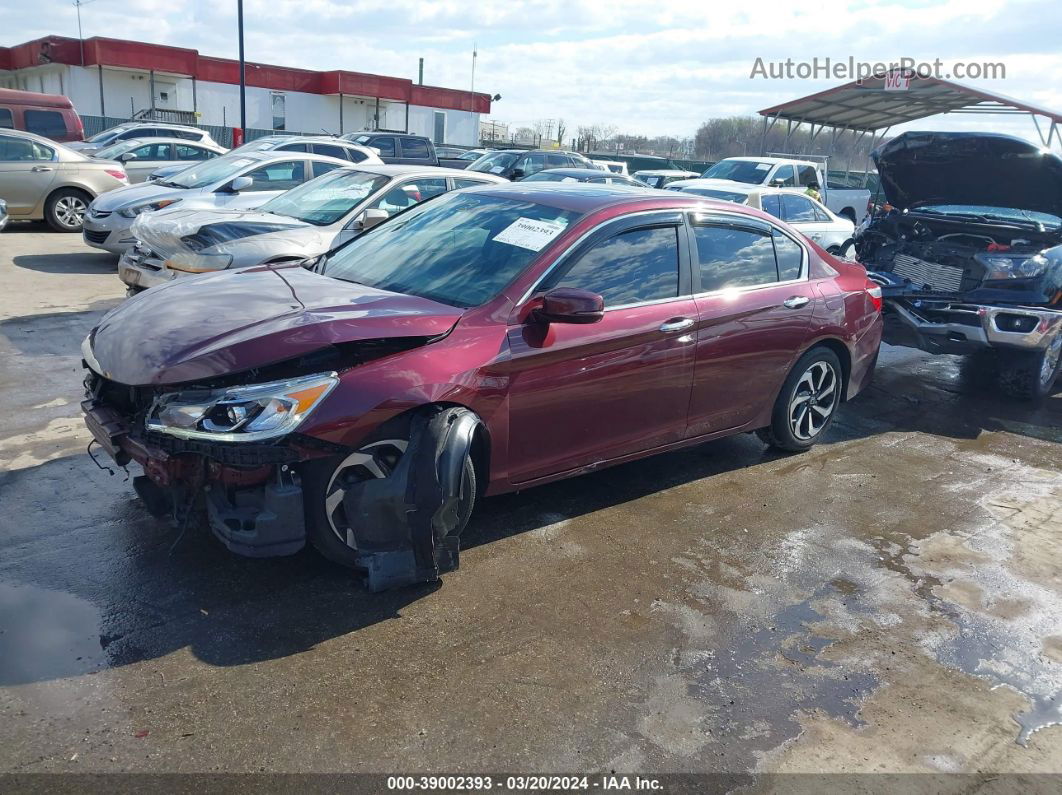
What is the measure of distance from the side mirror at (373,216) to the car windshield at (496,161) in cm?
1065

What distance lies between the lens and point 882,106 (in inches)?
910

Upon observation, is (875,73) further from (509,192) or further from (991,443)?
(509,192)

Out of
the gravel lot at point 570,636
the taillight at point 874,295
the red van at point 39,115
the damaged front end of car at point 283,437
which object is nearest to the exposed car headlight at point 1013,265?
the taillight at point 874,295

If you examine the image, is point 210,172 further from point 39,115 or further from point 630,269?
point 630,269

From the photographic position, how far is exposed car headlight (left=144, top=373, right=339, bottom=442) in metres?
3.39

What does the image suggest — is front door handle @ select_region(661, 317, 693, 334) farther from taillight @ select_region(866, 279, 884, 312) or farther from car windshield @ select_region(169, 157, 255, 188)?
car windshield @ select_region(169, 157, 255, 188)

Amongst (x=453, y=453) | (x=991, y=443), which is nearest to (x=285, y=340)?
(x=453, y=453)

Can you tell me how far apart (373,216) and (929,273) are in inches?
208

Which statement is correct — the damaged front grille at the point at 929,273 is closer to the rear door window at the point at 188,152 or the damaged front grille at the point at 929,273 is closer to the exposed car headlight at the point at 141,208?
the exposed car headlight at the point at 141,208

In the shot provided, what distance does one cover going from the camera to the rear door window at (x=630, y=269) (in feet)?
14.5

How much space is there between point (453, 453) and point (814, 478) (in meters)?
2.96

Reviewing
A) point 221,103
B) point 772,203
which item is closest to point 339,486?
point 772,203

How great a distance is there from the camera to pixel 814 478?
5590mm

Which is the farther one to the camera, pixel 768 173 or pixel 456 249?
pixel 768 173
